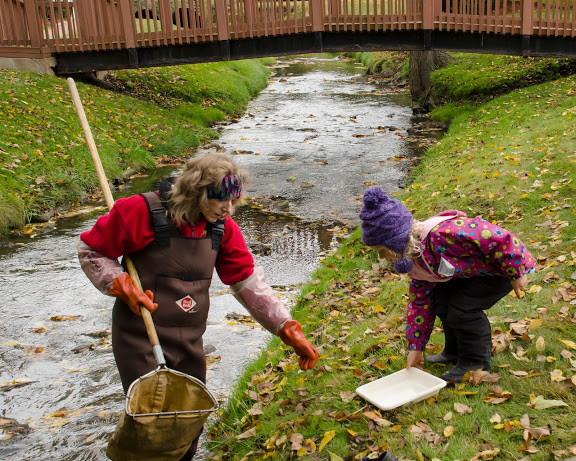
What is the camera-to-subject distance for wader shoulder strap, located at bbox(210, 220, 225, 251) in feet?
10.1

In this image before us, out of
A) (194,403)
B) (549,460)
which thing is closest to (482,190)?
(549,460)

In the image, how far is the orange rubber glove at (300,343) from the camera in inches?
127

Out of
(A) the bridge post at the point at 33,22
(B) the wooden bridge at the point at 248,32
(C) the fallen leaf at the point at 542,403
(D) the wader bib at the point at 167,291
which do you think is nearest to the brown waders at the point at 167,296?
(D) the wader bib at the point at 167,291

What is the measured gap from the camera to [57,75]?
13820mm

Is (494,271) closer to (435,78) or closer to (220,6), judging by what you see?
(220,6)

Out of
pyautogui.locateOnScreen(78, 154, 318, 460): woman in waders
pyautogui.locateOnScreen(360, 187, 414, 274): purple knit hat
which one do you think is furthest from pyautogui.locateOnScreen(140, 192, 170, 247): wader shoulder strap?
pyautogui.locateOnScreen(360, 187, 414, 274): purple knit hat

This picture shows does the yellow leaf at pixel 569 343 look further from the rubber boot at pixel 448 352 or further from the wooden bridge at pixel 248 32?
the wooden bridge at pixel 248 32

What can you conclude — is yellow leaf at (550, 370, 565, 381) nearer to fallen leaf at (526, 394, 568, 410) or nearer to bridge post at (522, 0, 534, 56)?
fallen leaf at (526, 394, 568, 410)

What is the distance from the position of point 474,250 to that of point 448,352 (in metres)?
0.98

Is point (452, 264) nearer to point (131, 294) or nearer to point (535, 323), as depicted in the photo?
point (535, 323)

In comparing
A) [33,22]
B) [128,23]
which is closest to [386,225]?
[128,23]

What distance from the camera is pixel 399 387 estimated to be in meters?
3.56

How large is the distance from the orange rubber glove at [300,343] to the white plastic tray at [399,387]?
1.45ft

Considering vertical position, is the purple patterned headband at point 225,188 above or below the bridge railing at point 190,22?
below
